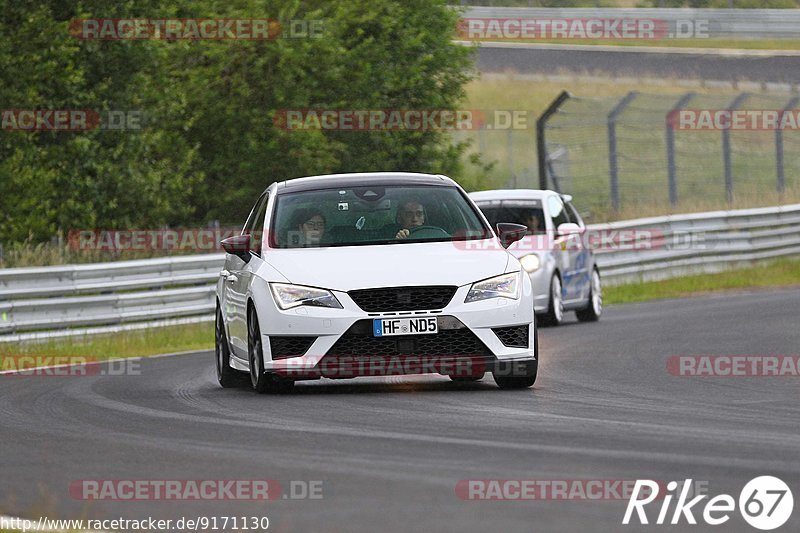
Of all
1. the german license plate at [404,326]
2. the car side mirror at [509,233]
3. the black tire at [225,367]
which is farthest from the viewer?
the black tire at [225,367]

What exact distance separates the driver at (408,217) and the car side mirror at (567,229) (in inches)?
344

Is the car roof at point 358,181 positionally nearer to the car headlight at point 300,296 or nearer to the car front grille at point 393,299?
the car headlight at point 300,296

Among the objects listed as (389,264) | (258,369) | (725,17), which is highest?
(725,17)

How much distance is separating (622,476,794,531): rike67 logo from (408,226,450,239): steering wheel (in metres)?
5.39

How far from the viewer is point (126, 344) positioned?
20.5 meters

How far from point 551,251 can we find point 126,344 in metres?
5.10

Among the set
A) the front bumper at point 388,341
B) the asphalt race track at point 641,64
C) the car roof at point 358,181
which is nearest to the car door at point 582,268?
the car roof at point 358,181

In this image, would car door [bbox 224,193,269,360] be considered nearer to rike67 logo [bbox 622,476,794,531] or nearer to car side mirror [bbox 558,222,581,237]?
rike67 logo [bbox 622,476,794,531]

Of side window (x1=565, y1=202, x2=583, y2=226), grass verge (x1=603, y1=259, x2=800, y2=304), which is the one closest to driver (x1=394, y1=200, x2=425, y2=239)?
side window (x1=565, y1=202, x2=583, y2=226)

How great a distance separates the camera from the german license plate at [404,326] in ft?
39.0

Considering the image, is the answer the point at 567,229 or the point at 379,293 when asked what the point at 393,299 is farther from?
the point at 567,229

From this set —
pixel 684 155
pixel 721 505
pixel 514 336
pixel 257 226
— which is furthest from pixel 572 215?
pixel 684 155

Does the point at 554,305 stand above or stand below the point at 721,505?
below

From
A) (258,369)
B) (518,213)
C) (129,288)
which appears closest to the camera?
(258,369)
